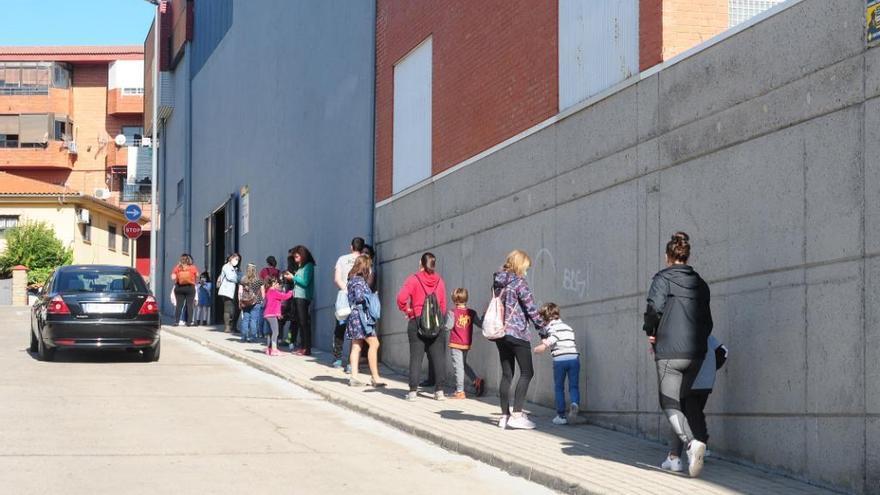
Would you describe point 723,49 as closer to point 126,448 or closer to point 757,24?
point 757,24

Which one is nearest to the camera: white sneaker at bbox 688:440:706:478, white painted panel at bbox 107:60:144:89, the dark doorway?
white sneaker at bbox 688:440:706:478

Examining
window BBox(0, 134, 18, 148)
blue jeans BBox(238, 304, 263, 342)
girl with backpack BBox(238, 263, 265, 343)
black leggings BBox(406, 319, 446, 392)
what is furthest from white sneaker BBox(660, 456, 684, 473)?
window BBox(0, 134, 18, 148)

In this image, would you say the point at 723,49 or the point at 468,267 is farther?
the point at 468,267

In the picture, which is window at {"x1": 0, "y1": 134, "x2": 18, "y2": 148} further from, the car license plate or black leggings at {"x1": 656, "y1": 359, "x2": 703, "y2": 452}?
black leggings at {"x1": 656, "y1": 359, "x2": 703, "y2": 452}

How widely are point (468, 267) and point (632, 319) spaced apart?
14.1 ft

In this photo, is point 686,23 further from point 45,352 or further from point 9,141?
point 9,141

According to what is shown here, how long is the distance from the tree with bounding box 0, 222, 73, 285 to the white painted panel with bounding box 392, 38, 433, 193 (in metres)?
43.3

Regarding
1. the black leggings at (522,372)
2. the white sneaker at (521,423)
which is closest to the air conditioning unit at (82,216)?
the black leggings at (522,372)

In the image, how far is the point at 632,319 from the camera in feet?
34.8

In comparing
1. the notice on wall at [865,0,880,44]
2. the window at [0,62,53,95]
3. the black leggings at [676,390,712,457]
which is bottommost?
the black leggings at [676,390,712,457]

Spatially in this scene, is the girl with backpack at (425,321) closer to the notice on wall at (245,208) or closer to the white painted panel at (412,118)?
the white painted panel at (412,118)

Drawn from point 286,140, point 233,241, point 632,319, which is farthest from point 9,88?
point 632,319

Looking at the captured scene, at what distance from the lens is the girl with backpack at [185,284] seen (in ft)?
83.8

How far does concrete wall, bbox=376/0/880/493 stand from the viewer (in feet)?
24.9
